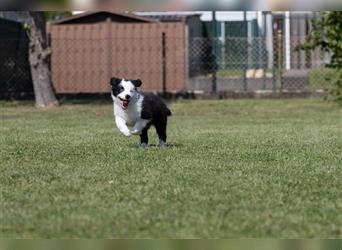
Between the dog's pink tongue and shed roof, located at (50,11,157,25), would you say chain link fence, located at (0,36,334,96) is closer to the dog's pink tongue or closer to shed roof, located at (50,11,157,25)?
shed roof, located at (50,11,157,25)

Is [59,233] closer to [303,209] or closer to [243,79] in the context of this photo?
[303,209]

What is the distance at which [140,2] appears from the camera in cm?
494

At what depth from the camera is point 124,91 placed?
9.88 m

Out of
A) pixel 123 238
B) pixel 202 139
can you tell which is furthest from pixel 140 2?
pixel 202 139

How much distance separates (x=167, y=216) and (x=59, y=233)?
32.7 inches

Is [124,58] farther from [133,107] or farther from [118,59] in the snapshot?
[133,107]

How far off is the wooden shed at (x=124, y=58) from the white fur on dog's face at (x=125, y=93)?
14246 mm

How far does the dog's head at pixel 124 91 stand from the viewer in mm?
9867

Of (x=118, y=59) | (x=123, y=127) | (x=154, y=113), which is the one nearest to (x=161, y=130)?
(x=154, y=113)

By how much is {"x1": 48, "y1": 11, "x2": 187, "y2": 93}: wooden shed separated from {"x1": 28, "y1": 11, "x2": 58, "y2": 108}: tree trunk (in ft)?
11.4

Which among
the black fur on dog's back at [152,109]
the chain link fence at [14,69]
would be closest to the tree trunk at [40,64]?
the chain link fence at [14,69]

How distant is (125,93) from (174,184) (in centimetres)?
253

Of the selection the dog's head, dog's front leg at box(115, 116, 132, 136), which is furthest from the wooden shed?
the dog's head

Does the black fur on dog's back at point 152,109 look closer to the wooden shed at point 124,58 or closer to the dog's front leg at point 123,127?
the dog's front leg at point 123,127
